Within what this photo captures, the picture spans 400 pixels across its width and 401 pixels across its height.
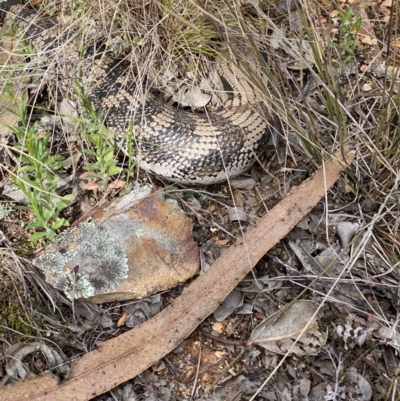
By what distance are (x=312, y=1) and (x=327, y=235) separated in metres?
1.33

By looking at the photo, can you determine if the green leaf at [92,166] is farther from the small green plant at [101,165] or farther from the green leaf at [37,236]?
the green leaf at [37,236]

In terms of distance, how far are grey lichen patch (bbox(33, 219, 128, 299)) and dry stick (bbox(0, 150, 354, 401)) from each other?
28 centimetres

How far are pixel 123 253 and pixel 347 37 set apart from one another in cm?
185

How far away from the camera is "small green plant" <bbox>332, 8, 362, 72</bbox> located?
10.5 ft

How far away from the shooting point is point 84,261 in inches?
106

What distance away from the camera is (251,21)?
10.0 feet

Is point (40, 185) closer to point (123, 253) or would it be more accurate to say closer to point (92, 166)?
point (92, 166)

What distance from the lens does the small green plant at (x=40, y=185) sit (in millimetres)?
2625

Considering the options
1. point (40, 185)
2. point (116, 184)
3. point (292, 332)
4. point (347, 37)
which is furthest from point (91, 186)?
point (347, 37)

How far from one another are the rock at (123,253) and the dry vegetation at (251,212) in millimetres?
75

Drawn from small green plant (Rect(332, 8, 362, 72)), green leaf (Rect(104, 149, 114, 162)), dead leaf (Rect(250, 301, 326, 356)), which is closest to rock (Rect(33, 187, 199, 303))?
green leaf (Rect(104, 149, 114, 162))

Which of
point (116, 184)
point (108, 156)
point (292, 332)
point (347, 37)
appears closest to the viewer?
point (292, 332)

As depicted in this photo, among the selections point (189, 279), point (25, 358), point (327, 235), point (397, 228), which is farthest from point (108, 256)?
point (397, 228)

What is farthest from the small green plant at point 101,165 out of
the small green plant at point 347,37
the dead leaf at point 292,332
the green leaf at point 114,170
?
the small green plant at point 347,37
